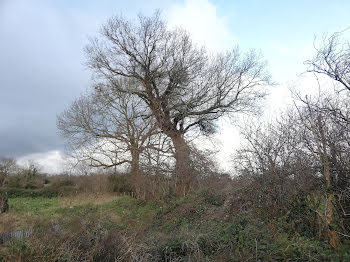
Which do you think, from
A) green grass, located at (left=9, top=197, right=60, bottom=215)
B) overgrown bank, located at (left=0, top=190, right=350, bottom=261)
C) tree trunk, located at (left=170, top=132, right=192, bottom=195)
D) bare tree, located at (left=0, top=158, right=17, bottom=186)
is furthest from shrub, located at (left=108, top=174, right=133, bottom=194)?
bare tree, located at (left=0, top=158, right=17, bottom=186)

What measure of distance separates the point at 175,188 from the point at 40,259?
8.77 m

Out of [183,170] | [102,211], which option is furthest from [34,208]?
[183,170]

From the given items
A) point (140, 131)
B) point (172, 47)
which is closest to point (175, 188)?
point (140, 131)

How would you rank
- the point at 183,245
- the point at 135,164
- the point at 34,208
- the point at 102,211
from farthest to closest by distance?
the point at 135,164
the point at 34,208
the point at 102,211
the point at 183,245

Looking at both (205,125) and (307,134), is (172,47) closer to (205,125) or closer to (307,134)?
(205,125)

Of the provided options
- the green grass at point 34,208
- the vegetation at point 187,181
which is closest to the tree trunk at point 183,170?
the vegetation at point 187,181

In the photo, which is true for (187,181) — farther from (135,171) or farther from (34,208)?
(34,208)

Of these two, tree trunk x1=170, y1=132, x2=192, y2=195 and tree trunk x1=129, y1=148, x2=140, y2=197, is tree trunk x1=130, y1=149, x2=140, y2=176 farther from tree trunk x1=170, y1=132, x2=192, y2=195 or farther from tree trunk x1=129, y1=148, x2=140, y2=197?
tree trunk x1=170, y1=132, x2=192, y2=195

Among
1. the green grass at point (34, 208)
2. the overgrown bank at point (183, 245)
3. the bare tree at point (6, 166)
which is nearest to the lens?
the overgrown bank at point (183, 245)

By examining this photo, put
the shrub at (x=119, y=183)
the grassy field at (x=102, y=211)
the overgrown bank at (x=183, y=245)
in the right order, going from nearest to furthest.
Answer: the overgrown bank at (x=183, y=245), the grassy field at (x=102, y=211), the shrub at (x=119, y=183)

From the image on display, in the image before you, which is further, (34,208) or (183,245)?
(34,208)

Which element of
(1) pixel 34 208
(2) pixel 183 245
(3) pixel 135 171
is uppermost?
(3) pixel 135 171

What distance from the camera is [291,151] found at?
7.26 meters

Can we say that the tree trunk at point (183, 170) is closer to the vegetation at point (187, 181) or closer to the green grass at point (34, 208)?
the vegetation at point (187, 181)
